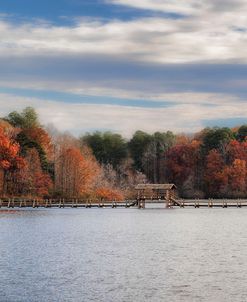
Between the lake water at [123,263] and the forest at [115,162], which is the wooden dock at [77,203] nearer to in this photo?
the forest at [115,162]

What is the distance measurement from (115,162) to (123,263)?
125 meters

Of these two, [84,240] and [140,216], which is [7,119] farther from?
[84,240]

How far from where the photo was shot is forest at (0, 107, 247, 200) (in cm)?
12531

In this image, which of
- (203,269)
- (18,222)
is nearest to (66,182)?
(18,222)

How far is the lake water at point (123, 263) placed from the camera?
34.3m

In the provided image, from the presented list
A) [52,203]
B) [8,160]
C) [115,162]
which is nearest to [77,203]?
[52,203]

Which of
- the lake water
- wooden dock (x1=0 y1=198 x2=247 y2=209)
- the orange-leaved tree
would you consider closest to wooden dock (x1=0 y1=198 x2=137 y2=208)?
wooden dock (x1=0 y1=198 x2=247 y2=209)

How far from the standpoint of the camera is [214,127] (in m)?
158

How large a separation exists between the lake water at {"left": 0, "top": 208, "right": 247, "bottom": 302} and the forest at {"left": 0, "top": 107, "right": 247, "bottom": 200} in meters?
47.8

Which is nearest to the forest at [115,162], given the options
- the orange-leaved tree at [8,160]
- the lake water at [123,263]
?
the orange-leaved tree at [8,160]

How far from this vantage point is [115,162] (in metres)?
170

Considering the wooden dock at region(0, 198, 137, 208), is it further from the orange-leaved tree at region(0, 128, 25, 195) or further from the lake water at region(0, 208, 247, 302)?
the lake water at region(0, 208, 247, 302)

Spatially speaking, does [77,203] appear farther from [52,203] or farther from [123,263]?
[123,263]

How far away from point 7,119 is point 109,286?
4709 inches
